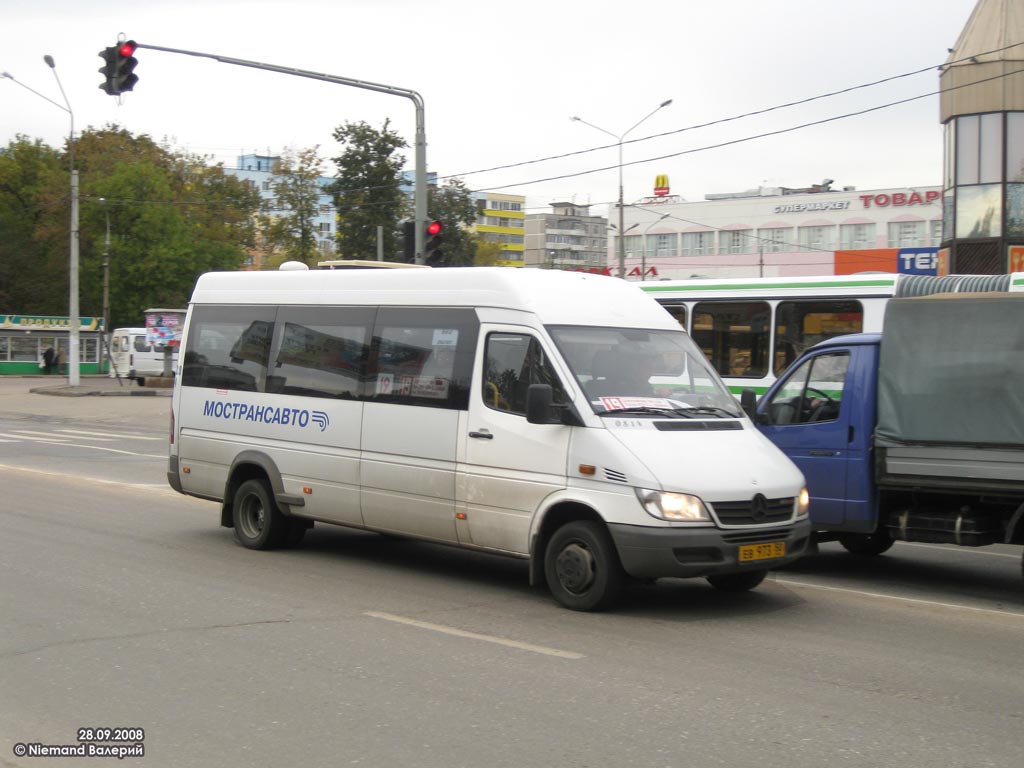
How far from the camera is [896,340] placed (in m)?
9.60

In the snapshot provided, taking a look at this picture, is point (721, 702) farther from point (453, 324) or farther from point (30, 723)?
point (453, 324)

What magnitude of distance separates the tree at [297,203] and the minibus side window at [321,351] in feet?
170

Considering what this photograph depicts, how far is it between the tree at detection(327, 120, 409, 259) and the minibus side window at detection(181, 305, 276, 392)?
41621 mm

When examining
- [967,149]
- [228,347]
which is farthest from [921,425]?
[967,149]

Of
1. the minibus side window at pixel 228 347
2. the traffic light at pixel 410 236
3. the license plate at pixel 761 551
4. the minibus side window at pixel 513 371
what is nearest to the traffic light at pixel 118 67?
the traffic light at pixel 410 236

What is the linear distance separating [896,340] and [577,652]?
4.31m

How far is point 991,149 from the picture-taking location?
118 ft

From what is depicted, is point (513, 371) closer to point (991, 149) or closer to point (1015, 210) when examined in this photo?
point (1015, 210)

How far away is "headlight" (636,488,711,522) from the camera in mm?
7809

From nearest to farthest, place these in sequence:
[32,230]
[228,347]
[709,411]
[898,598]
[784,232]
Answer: [709,411]
[898,598]
[228,347]
[32,230]
[784,232]

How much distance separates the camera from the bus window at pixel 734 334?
16.9 metres

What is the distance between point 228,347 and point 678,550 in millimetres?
5713

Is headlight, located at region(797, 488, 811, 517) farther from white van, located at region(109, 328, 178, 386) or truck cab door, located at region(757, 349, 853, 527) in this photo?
white van, located at region(109, 328, 178, 386)

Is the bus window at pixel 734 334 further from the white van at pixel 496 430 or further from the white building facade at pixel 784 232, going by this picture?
the white building facade at pixel 784 232
